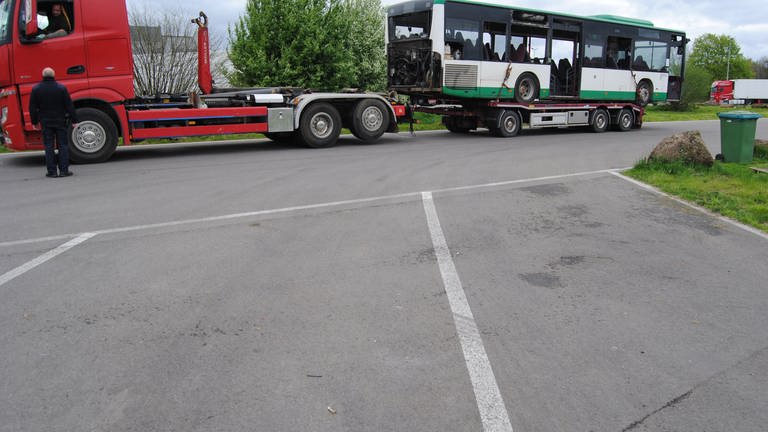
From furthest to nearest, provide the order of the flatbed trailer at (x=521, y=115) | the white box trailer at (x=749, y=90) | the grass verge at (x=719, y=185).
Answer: the white box trailer at (x=749, y=90), the flatbed trailer at (x=521, y=115), the grass verge at (x=719, y=185)

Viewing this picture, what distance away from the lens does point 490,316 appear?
4.43 metres

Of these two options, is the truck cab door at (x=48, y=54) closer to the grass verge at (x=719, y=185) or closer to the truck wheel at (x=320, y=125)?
the truck wheel at (x=320, y=125)

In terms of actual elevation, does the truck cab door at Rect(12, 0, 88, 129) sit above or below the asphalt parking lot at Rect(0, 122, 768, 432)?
above

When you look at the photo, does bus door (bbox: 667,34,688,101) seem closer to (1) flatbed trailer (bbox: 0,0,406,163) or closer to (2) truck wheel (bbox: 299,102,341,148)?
(2) truck wheel (bbox: 299,102,341,148)

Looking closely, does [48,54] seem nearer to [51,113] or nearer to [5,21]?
[5,21]

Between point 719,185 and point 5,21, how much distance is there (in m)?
12.6

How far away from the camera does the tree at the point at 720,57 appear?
3888 inches

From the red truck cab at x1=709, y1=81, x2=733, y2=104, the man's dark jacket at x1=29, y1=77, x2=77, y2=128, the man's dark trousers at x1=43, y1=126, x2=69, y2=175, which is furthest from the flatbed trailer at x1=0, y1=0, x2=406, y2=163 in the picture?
the red truck cab at x1=709, y1=81, x2=733, y2=104

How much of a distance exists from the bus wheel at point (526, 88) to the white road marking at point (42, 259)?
14.7 metres

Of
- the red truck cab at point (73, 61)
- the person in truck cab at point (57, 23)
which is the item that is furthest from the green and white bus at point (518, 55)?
the person in truck cab at point (57, 23)

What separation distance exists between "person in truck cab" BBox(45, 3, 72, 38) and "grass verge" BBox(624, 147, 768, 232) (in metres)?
10.6

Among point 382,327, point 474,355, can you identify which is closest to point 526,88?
point 382,327

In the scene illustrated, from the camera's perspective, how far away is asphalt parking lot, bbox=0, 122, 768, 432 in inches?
125

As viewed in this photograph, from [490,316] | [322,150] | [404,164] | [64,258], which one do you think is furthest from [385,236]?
[322,150]
